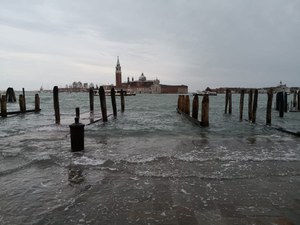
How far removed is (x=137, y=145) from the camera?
11891mm

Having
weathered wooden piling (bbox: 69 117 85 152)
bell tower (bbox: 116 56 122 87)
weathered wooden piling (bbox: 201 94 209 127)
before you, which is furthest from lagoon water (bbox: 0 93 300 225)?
bell tower (bbox: 116 56 122 87)

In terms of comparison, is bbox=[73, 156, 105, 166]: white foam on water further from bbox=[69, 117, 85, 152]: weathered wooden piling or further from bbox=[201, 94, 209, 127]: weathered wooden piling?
bbox=[201, 94, 209, 127]: weathered wooden piling

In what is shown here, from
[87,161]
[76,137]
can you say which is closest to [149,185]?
[87,161]

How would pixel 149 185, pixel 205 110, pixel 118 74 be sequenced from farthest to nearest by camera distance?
pixel 118 74 → pixel 205 110 → pixel 149 185

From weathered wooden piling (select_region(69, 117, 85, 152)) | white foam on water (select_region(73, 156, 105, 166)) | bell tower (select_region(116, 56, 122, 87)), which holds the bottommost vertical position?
white foam on water (select_region(73, 156, 105, 166))

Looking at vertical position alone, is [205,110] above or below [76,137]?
above

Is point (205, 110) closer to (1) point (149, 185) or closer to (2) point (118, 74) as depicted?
(1) point (149, 185)

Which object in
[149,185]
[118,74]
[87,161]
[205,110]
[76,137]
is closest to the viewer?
[149,185]

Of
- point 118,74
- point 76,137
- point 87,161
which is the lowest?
point 87,161

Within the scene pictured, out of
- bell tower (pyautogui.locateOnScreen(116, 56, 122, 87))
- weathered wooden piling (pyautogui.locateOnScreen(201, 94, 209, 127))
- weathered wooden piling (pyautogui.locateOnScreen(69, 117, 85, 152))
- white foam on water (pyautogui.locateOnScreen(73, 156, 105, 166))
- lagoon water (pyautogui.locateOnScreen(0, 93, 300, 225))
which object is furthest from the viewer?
bell tower (pyautogui.locateOnScreen(116, 56, 122, 87))

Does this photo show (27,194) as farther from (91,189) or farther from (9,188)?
(91,189)

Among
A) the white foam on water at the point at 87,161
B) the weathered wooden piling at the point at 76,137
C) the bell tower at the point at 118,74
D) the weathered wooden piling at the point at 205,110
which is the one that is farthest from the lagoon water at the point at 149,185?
the bell tower at the point at 118,74

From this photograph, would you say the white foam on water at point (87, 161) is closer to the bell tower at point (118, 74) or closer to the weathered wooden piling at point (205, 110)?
the weathered wooden piling at point (205, 110)

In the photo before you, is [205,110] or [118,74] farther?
[118,74]
